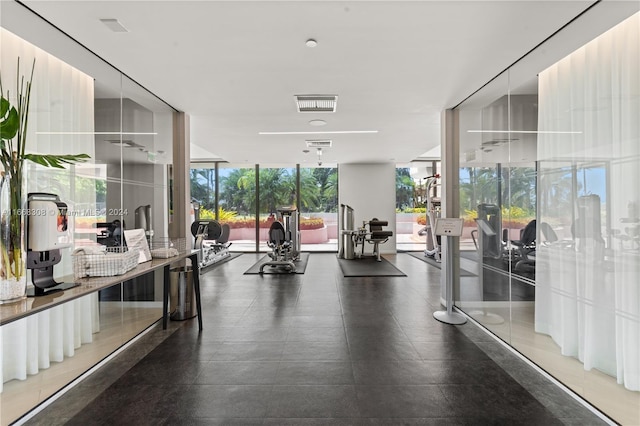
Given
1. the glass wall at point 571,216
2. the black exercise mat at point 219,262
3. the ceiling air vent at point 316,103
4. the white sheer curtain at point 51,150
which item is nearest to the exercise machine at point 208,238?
the black exercise mat at point 219,262

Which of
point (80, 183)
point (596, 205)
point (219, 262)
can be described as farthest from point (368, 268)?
point (80, 183)

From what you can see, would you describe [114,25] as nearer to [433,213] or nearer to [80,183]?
[80,183]

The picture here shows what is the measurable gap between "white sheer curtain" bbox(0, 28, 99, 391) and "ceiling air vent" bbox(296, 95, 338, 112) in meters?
2.26

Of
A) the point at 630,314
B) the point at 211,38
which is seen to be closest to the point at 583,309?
the point at 630,314

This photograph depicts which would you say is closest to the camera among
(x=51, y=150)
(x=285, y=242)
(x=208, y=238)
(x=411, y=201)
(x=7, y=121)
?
(x=7, y=121)

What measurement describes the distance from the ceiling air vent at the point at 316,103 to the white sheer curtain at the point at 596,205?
2307mm

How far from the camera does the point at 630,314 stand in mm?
2121

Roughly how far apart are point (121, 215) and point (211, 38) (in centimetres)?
207

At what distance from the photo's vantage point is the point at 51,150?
2.65m

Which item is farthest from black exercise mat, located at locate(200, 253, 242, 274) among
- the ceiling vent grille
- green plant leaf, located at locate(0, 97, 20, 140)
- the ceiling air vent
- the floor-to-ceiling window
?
green plant leaf, located at locate(0, 97, 20, 140)

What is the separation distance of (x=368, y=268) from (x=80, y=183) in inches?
242

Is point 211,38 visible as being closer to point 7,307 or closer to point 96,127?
point 96,127

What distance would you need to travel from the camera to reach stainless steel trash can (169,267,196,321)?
4.21m

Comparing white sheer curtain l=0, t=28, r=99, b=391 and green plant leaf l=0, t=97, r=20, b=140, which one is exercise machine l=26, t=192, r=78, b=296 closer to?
green plant leaf l=0, t=97, r=20, b=140
